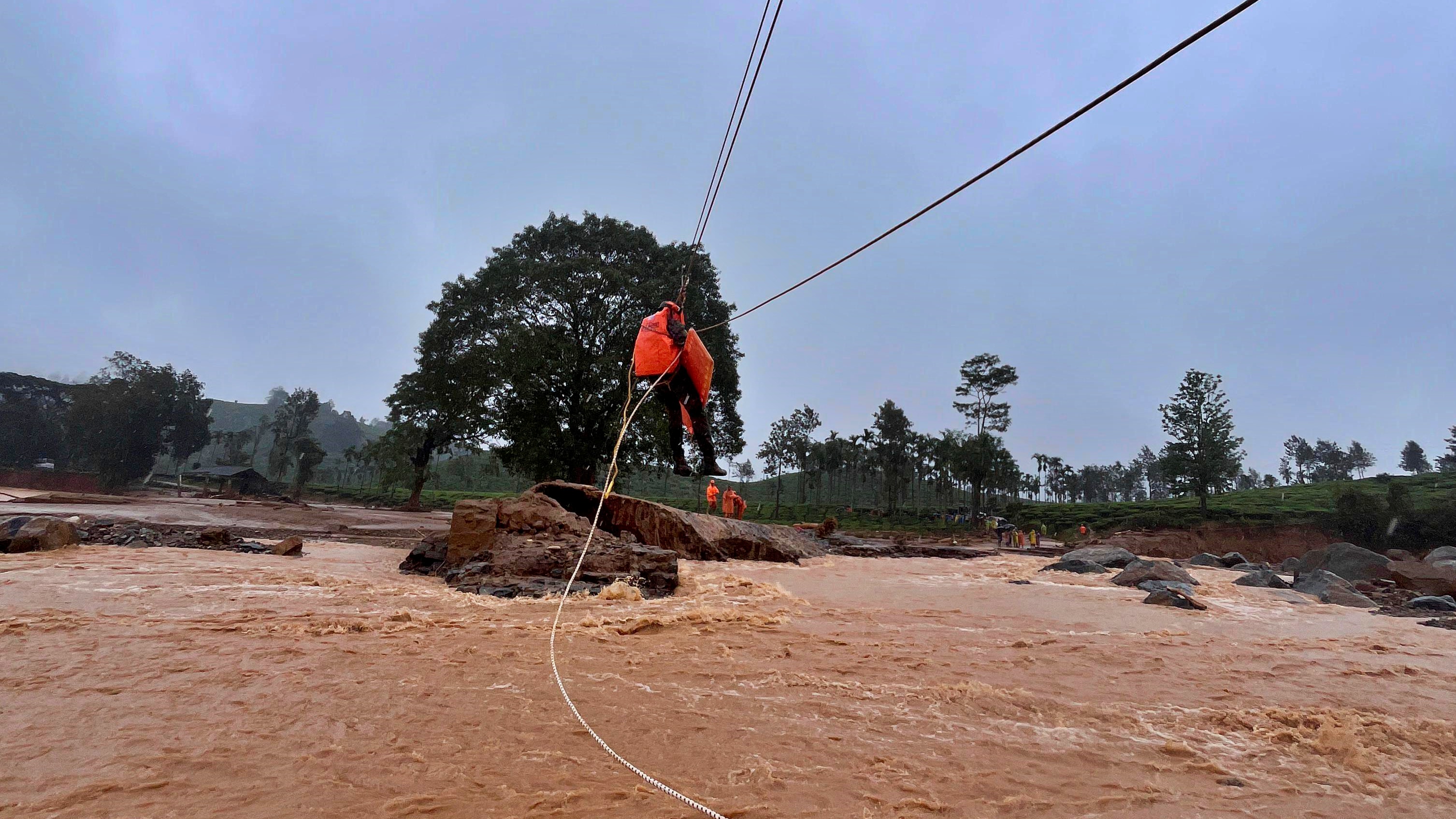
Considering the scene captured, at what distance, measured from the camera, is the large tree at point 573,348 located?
22.7m

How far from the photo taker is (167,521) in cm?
1708

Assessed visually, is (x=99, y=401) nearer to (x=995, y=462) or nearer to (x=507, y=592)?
(x=507, y=592)

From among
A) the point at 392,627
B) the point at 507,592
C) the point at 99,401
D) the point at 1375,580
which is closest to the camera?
the point at 392,627

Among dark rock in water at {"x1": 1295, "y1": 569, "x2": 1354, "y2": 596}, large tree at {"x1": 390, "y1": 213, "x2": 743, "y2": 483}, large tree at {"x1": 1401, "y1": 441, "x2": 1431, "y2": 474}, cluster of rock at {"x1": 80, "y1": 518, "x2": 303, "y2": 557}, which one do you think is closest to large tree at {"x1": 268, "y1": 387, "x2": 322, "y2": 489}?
large tree at {"x1": 390, "y1": 213, "x2": 743, "y2": 483}

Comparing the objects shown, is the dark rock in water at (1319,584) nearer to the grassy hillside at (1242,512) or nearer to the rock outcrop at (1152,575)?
the rock outcrop at (1152,575)

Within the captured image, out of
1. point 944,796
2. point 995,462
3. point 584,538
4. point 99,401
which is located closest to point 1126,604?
point 944,796

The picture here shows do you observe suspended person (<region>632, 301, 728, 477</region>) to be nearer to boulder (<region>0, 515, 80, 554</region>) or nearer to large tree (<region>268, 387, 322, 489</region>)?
boulder (<region>0, 515, 80, 554</region>)

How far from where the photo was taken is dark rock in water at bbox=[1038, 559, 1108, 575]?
13.8 meters

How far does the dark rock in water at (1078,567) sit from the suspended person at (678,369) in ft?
37.4

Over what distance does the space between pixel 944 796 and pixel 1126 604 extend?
7782 mm

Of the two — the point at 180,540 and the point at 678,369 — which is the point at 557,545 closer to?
the point at 678,369

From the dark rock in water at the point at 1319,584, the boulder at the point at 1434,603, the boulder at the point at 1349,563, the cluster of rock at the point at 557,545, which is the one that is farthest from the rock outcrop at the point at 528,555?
the boulder at the point at 1349,563

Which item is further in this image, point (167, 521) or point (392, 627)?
point (167, 521)

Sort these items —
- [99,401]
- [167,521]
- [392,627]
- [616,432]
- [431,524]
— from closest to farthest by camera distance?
[392,627] → [167,521] → [616,432] → [431,524] → [99,401]
